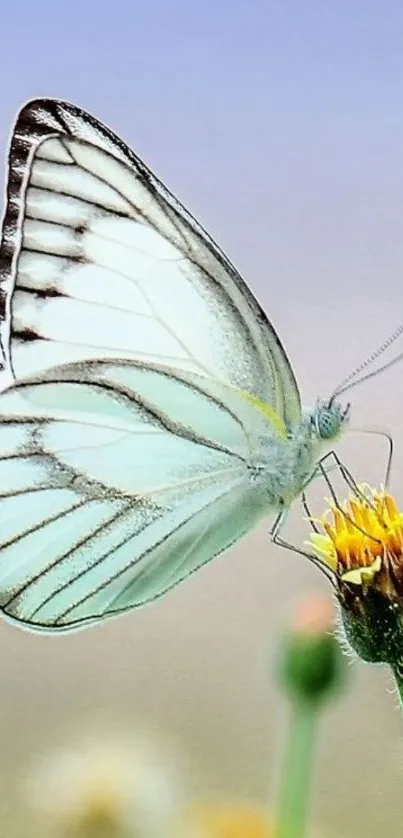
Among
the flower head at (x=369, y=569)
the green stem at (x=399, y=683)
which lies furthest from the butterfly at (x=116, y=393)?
the green stem at (x=399, y=683)

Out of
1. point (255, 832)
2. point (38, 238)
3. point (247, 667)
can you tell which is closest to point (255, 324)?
point (38, 238)

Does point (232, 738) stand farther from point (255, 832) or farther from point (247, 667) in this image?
point (255, 832)

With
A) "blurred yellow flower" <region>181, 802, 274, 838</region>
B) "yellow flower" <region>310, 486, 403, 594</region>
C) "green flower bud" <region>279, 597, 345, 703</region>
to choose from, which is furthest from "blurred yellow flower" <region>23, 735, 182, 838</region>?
"yellow flower" <region>310, 486, 403, 594</region>

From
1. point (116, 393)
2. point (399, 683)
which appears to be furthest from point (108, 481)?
point (399, 683)

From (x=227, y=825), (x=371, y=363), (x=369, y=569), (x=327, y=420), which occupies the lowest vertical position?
(x=227, y=825)

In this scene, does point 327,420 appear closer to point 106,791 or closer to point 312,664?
point 312,664

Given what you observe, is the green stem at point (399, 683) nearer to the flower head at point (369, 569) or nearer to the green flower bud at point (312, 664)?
the flower head at point (369, 569)

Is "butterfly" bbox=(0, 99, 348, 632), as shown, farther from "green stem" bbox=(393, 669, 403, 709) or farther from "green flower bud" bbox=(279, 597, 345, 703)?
"green stem" bbox=(393, 669, 403, 709)
